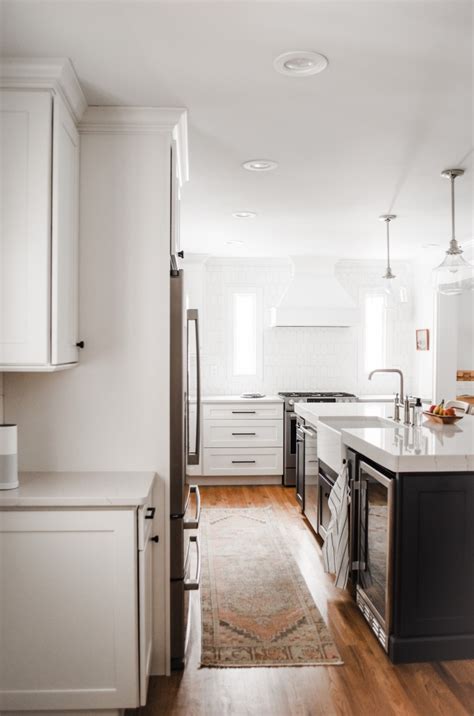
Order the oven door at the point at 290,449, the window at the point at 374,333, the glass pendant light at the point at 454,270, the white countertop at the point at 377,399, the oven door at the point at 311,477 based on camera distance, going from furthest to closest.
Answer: the window at the point at 374,333
the white countertop at the point at 377,399
the oven door at the point at 290,449
the oven door at the point at 311,477
the glass pendant light at the point at 454,270

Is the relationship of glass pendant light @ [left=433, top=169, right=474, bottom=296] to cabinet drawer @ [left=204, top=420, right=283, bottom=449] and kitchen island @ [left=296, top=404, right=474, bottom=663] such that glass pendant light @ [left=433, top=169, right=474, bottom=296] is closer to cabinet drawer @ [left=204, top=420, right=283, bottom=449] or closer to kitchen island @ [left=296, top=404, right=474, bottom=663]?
kitchen island @ [left=296, top=404, right=474, bottom=663]

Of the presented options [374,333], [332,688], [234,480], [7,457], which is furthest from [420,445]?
[374,333]

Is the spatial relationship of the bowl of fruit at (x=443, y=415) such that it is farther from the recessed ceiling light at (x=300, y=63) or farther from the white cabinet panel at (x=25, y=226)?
the white cabinet panel at (x=25, y=226)

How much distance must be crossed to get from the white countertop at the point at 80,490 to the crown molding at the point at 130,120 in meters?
1.53

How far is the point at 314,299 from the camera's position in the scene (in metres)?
6.64

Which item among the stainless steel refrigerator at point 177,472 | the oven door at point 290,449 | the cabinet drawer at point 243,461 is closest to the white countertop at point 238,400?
the oven door at point 290,449

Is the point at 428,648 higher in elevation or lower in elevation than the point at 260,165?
lower

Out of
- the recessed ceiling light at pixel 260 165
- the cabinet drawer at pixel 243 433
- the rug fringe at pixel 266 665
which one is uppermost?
the recessed ceiling light at pixel 260 165

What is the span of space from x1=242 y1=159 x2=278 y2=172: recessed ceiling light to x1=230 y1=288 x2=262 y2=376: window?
3517 millimetres

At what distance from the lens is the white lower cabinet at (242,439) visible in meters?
6.29

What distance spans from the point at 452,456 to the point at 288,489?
3.64m

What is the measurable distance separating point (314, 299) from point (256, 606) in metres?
3.96

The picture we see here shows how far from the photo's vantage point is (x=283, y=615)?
3.25 m

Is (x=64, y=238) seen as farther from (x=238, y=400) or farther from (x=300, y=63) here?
(x=238, y=400)
